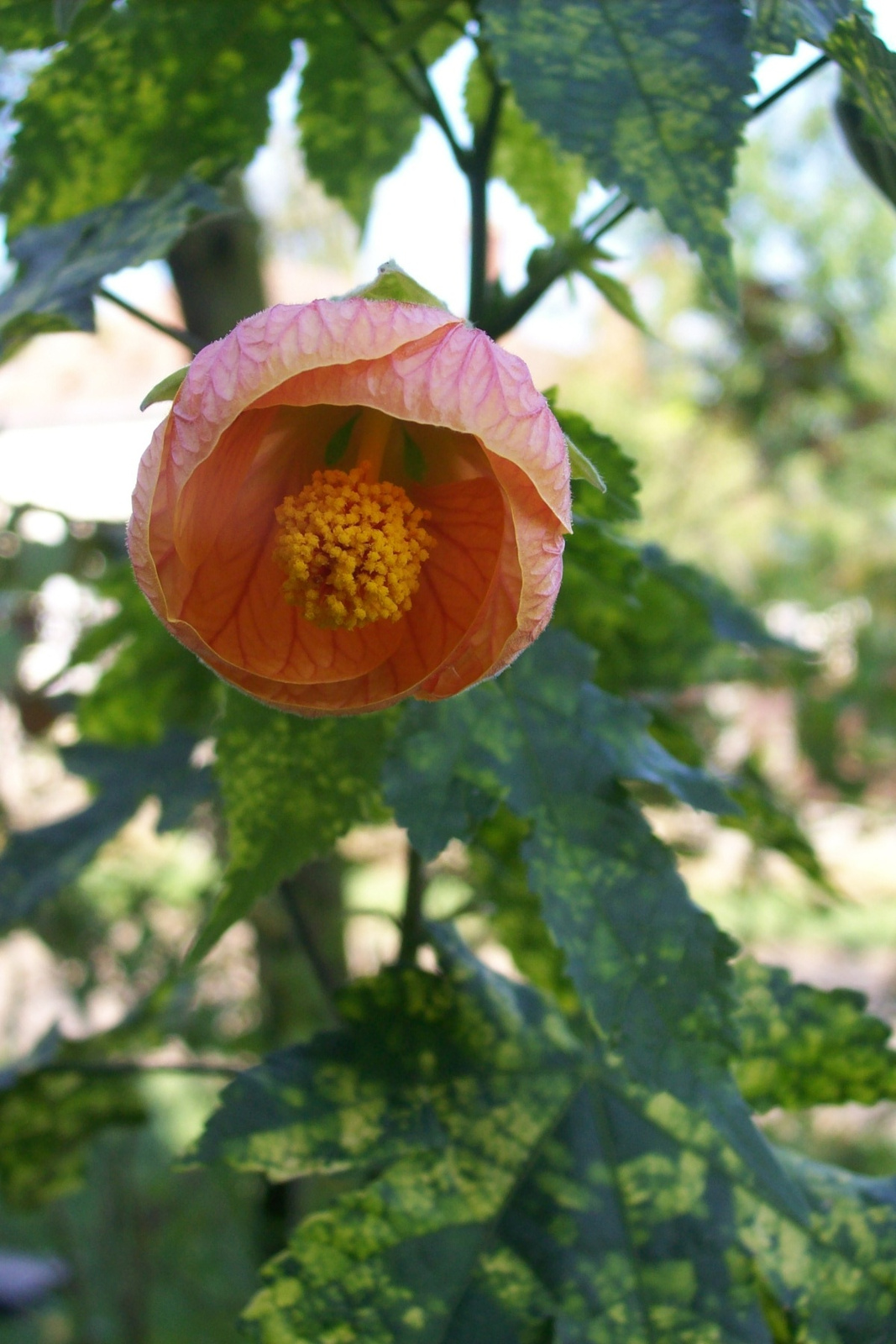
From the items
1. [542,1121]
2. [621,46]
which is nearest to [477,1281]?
[542,1121]

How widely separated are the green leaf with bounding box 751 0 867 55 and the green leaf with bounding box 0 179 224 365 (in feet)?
A: 0.85

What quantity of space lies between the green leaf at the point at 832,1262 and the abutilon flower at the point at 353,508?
354mm

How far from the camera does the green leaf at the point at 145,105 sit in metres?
0.61

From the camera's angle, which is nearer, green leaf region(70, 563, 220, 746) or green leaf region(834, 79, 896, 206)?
green leaf region(834, 79, 896, 206)

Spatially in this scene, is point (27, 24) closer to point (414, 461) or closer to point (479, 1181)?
point (414, 461)

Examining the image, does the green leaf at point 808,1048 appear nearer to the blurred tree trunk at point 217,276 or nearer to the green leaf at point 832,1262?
the green leaf at point 832,1262

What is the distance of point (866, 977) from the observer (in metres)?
4.67

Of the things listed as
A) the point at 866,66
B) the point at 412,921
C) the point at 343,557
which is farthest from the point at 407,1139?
the point at 866,66

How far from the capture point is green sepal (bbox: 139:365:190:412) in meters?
0.43

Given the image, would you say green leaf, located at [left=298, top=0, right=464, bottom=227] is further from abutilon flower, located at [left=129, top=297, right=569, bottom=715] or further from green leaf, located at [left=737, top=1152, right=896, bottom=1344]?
green leaf, located at [left=737, top=1152, right=896, bottom=1344]

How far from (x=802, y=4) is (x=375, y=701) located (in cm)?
34

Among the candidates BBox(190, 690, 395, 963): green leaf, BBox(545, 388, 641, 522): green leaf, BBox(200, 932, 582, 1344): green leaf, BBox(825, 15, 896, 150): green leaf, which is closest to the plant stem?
BBox(200, 932, 582, 1344): green leaf

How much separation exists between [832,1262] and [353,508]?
0.46 m

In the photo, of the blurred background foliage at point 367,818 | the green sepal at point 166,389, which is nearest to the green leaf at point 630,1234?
the blurred background foliage at point 367,818
